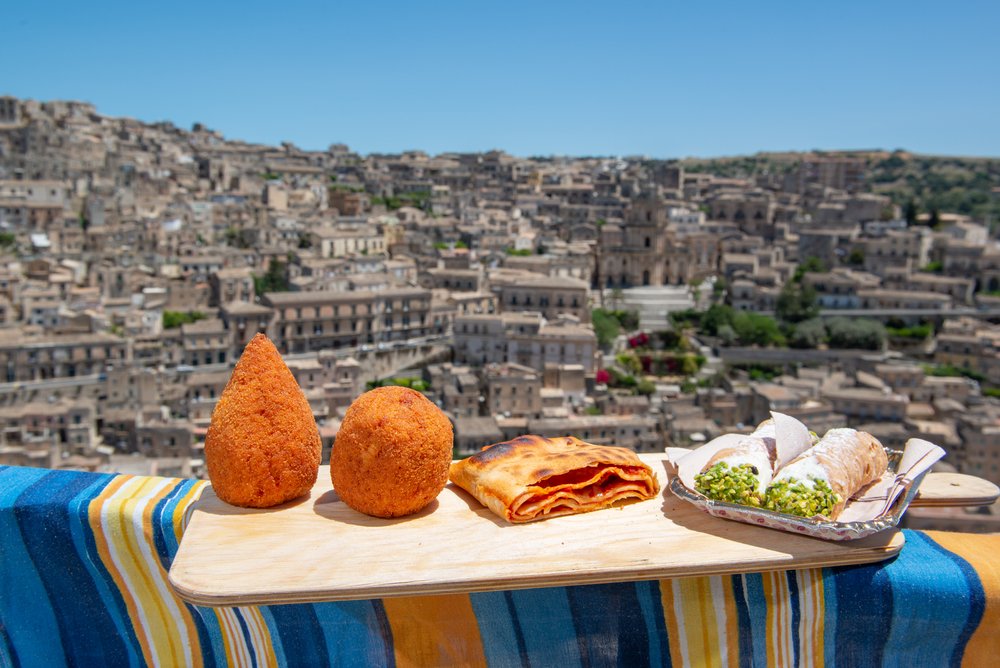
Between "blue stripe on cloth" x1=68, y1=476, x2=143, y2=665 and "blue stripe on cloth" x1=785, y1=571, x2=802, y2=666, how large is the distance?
2.09 metres

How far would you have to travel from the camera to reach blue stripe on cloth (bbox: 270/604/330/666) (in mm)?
2566

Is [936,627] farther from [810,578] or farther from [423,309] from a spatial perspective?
[423,309]

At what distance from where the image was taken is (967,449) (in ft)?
69.9

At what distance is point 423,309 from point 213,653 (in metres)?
26.0

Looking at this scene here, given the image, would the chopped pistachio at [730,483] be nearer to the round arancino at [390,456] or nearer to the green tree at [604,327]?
the round arancino at [390,456]

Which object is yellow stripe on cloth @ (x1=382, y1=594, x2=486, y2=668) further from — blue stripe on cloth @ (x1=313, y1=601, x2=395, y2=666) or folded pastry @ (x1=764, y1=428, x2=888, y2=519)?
folded pastry @ (x1=764, y1=428, x2=888, y2=519)

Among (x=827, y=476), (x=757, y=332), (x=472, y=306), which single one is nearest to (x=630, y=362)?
(x=757, y=332)

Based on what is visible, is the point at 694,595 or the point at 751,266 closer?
the point at 694,595

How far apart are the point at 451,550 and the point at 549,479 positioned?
485 millimetres

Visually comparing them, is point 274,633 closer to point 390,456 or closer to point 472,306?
point 390,456

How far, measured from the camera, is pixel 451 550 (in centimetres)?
234

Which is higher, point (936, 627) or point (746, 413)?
point (936, 627)

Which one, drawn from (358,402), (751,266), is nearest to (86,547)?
(358,402)

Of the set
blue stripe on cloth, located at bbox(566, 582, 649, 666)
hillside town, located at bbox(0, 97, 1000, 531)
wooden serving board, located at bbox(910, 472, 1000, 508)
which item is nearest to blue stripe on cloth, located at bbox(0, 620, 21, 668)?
blue stripe on cloth, located at bbox(566, 582, 649, 666)
